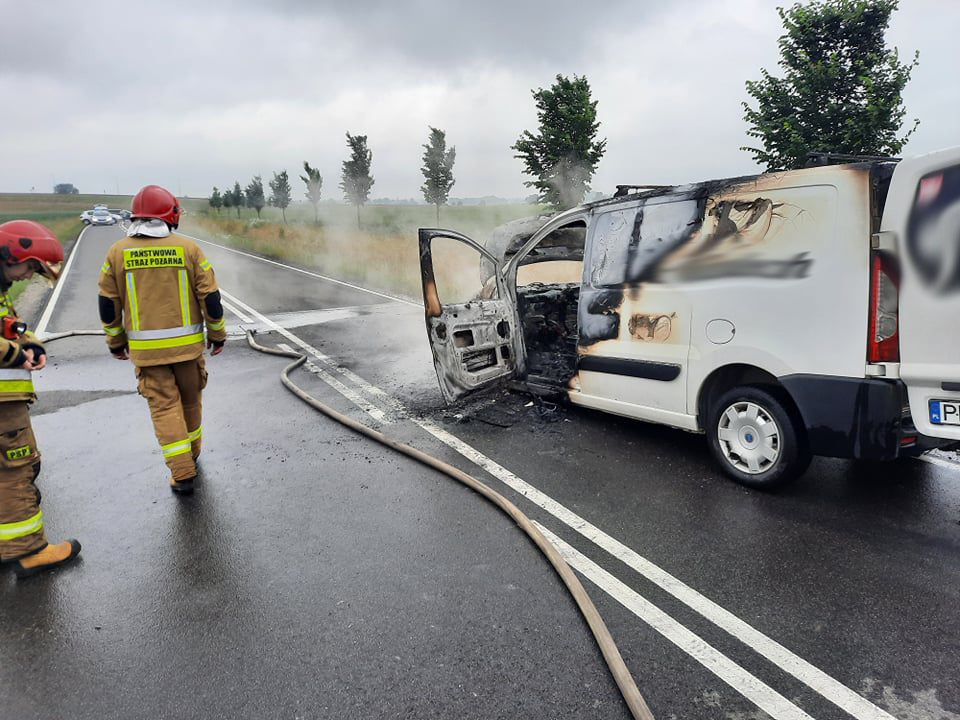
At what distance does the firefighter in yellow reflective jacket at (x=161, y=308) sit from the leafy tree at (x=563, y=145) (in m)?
13.6

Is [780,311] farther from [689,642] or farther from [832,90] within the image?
[832,90]

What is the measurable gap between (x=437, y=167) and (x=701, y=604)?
3009 centimetres

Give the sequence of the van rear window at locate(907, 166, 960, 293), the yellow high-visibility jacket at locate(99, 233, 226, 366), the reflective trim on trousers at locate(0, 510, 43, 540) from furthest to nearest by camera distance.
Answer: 1. the yellow high-visibility jacket at locate(99, 233, 226, 366)
2. the reflective trim on trousers at locate(0, 510, 43, 540)
3. the van rear window at locate(907, 166, 960, 293)

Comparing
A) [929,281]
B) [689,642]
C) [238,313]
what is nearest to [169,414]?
[689,642]

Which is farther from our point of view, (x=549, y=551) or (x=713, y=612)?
(x=549, y=551)

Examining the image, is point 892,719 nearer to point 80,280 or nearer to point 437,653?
point 437,653

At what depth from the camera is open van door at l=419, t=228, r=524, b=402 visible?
195 inches

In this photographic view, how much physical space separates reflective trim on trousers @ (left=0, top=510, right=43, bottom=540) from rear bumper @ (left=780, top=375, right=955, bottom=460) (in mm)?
4055

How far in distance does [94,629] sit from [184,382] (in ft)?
5.82

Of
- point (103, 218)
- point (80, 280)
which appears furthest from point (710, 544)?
point (103, 218)

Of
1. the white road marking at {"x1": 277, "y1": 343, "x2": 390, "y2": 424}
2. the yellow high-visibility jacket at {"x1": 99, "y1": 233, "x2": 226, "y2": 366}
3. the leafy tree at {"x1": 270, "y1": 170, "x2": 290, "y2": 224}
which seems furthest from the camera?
the leafy tree at {"x1": 270, "y1": 170, "x2": 290, "y2": 224}

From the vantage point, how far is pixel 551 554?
→ 284cm

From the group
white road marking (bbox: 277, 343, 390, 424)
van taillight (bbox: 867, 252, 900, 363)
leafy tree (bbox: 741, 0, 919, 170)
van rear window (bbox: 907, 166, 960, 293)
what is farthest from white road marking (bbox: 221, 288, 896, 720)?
leafy tree (bbox: 741, 0, 919, 170)

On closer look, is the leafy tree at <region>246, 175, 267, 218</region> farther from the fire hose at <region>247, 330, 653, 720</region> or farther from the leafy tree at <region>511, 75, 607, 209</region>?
the fire hose at <region>247, 330, 653, 720</region>
